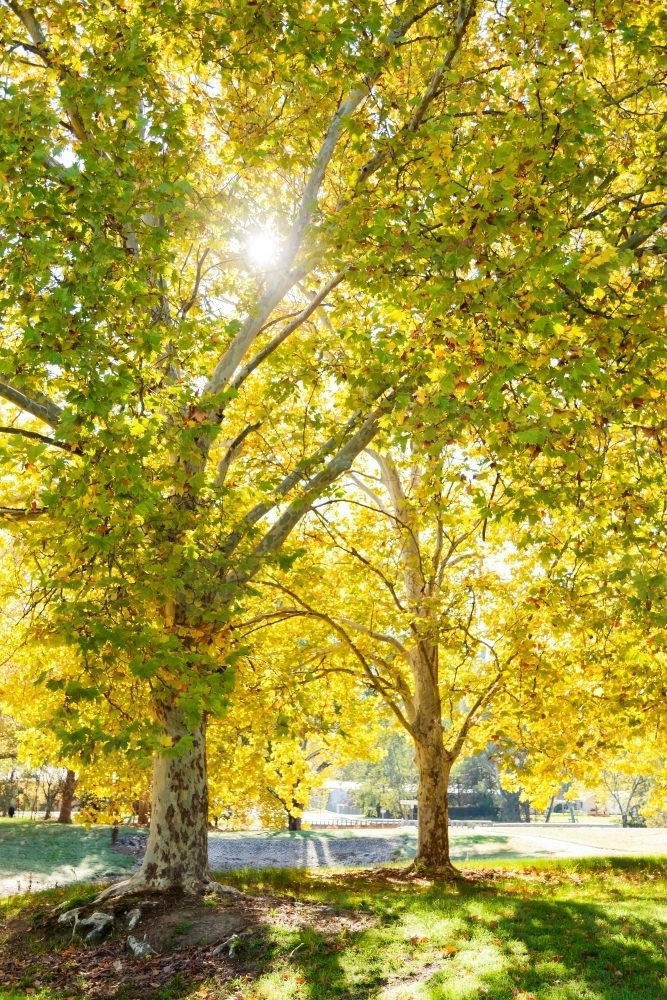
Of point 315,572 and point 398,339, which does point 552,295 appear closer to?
point 398,339

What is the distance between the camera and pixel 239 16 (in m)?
8.23

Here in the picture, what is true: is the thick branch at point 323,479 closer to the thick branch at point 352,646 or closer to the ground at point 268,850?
the thick branch at point 352,646

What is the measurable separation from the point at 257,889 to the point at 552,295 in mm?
9281

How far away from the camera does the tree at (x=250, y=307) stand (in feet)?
21.1

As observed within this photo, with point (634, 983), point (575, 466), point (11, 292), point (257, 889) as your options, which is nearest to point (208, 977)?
point (634, 983)

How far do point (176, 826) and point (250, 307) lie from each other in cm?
694

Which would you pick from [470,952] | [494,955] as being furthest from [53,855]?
[494,955]

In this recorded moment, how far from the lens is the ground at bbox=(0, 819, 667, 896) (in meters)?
17.1

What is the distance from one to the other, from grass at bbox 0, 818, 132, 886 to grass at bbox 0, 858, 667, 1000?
6.76 m

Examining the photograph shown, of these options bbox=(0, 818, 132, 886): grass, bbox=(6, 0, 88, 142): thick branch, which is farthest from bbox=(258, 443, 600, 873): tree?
bbox=(0, 818, 132, 886): grass

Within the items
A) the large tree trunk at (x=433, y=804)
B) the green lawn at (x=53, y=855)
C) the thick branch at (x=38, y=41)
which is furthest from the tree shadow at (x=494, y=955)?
the thick branch at (x=38, y=41)

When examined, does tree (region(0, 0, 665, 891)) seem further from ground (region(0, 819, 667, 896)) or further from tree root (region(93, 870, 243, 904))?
ground (region(0, 819, 667, 896))

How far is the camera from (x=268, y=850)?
74.7 feet

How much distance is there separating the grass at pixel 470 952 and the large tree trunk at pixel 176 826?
183 cm
